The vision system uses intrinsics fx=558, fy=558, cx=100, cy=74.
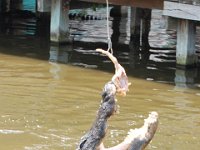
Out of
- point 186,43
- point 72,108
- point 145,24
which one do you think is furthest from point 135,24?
point 72,108

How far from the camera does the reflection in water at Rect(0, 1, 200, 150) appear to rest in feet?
24.0

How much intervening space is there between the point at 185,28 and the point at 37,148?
22.1 ft

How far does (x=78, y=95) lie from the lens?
9.61 metres

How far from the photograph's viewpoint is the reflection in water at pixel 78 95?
7.31 m

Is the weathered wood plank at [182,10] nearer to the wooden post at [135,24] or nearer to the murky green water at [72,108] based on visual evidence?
the murky green water at [72,108]

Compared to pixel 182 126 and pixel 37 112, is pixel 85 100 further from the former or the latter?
pixel 182 126

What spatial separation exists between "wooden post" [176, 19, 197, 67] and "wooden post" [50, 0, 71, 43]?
3675 millimetres

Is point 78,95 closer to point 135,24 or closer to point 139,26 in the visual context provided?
point 135,24

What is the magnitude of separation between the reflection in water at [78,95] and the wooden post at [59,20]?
0.34m

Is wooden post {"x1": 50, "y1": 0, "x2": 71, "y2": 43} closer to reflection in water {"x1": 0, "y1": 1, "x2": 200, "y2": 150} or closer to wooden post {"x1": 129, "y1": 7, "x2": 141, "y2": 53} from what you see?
reflection in water {"x1": 0, "y1": 1, "x2": 200, "y2": 150}

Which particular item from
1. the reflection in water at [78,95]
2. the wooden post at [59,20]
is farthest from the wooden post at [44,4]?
the reflection in water at [78,95]

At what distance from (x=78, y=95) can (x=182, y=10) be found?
3.77 metres

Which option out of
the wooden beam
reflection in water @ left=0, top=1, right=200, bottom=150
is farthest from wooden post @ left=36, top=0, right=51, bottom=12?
the wooden beam

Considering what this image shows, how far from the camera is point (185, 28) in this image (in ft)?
41.2
